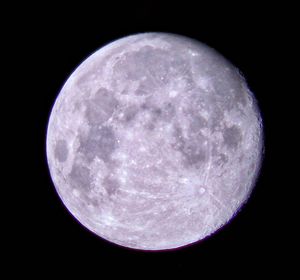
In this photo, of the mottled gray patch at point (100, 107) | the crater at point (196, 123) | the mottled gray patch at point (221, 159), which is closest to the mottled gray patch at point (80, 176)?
the mottled gray patch at point (100, 107)

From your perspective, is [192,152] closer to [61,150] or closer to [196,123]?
[196,123]

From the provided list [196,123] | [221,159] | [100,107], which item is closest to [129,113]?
[100,107]

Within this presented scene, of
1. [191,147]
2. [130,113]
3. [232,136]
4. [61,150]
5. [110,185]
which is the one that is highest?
[130,113]

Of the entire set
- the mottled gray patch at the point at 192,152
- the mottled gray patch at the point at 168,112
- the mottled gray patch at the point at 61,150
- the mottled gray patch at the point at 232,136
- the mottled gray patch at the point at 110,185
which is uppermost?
the mottled gray patch at the point at 168,112

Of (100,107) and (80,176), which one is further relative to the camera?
(80,176)

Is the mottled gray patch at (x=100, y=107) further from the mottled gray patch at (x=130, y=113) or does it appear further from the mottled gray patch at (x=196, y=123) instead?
the mottled gray patch at (x=196, y=123)

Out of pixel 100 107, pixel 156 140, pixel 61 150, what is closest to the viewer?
pixel 156 140

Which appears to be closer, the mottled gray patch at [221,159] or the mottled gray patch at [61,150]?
the mottled gray patch at [221,159]

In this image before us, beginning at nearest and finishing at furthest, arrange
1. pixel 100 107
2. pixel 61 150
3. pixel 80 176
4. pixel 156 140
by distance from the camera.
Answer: pixel 156 140 < pixel 100 107 < pixel 80 176 < pixel 61 150
